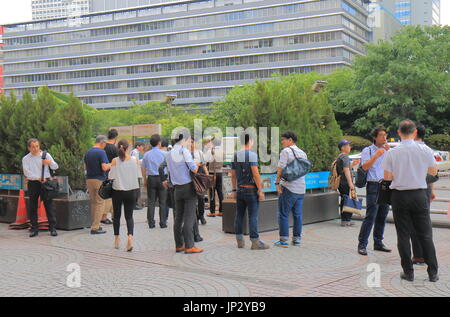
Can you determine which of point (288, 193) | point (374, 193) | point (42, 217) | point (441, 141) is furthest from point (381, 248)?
point (441, 141)

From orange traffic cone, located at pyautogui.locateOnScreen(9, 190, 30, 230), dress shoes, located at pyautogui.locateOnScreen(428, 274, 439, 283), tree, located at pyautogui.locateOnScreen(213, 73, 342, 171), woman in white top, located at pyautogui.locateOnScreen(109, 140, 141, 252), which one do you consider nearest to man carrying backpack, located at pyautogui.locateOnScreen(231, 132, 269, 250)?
woman in white top, located at pyautogui.locateOnScreen(109, 140, 141, 252)

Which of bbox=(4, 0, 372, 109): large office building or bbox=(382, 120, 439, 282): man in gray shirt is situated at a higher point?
bbox=(4, 0, 372, 109): large office building

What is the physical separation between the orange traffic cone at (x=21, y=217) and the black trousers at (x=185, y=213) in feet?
13.9

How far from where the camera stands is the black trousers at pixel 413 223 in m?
6.12

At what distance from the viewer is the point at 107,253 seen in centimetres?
813

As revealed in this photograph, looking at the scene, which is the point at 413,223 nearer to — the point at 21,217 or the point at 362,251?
the point at 362,251

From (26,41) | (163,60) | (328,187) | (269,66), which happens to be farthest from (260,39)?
(328,187)

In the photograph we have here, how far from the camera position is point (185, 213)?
26.4 ft

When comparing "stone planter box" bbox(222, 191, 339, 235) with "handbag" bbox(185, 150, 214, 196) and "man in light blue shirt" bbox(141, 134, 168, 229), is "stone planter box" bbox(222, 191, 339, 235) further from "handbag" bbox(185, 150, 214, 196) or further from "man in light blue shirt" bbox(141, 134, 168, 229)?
"handbag" bbox(185, 150, 214, 196)

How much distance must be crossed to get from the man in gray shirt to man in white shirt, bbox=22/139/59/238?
6.18 m

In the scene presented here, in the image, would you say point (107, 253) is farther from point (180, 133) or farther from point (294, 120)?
point (294, 120)

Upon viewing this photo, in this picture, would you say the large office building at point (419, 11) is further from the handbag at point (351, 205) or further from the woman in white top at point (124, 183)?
the woman in white top at point (124, 183)

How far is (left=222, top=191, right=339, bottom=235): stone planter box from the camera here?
1006 centimetres

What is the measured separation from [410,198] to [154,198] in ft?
19.9
